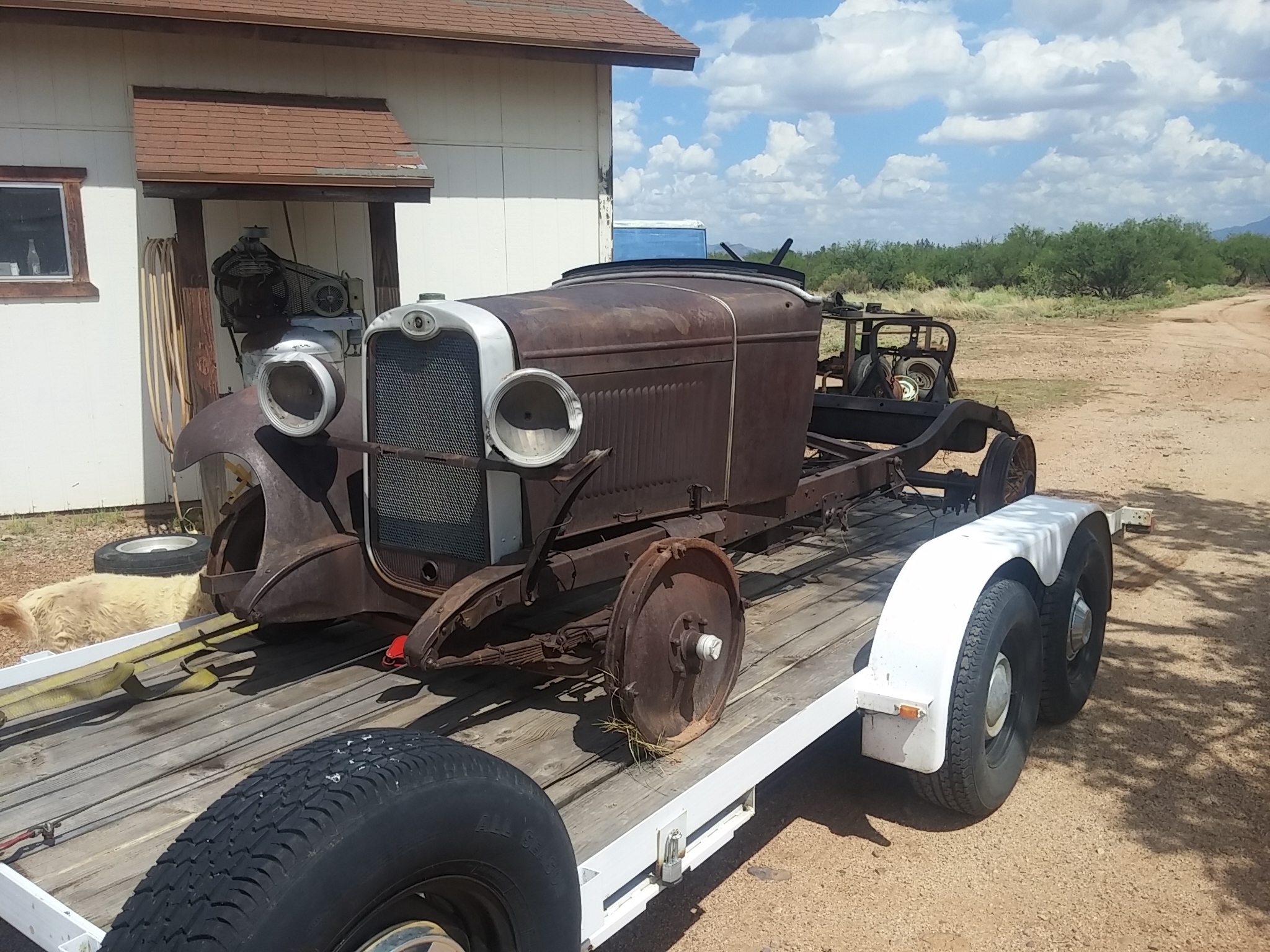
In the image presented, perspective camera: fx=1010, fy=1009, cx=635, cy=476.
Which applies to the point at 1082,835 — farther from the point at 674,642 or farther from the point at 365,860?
the point at 365,860

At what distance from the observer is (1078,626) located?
4.11 meters

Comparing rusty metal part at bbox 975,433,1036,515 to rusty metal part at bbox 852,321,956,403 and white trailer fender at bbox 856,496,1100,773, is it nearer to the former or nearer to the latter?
rusty metal part at bbox 852,321,956,403

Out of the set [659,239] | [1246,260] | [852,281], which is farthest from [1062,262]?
[659,239]

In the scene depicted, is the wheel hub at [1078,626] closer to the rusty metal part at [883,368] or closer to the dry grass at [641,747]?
the dry grass at [641,747]

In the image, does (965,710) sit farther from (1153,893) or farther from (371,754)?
(371,754)

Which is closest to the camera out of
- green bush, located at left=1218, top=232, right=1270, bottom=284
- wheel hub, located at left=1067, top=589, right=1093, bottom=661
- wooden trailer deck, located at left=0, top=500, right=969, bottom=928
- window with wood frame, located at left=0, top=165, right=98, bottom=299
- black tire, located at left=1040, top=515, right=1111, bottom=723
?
wooden trailer deck, located at left=0, top=500, right=969, bottom=928

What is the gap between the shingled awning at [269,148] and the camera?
6473 mm

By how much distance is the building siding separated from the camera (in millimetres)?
7176

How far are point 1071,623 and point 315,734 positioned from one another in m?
2.90

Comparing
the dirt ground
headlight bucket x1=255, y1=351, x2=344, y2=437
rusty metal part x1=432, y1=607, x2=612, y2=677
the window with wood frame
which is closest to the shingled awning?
the window with wood frame

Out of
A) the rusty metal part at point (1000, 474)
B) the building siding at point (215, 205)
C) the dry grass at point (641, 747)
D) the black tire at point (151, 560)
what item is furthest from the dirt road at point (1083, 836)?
the building siding at point (215, 205)

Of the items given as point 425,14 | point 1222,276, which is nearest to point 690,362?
point 425,14

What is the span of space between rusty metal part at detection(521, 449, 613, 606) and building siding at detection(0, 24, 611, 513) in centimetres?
554

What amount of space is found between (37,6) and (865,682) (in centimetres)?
681
